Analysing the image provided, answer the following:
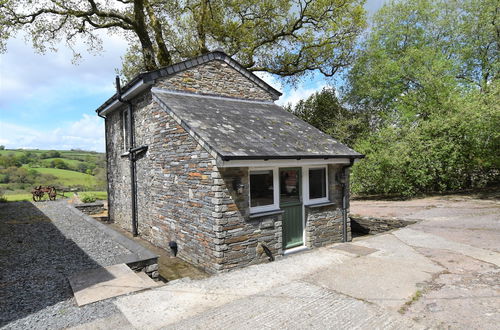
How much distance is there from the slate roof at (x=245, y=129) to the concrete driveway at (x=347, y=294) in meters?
2.42

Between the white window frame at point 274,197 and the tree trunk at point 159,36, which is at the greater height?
the tree trunk at point 159,36

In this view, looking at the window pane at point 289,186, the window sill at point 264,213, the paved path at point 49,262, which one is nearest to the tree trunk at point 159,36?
the paved path at point 49,262

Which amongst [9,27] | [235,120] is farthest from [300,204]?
[9,27]

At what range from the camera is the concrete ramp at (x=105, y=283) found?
14.2 feet

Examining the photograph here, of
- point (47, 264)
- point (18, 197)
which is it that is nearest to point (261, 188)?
point (47, 264)

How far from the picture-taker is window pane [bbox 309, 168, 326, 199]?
8109mm

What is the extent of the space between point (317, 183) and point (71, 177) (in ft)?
84.5

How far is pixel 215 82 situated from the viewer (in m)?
9.79

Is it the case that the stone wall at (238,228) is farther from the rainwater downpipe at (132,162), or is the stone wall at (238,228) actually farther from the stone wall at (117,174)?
the stone wall at (117,174)

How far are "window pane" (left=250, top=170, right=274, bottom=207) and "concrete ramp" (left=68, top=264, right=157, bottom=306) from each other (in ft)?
9.54

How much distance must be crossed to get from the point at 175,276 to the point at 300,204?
3625 mm

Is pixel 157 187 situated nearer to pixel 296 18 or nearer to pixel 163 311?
pixel 163 311

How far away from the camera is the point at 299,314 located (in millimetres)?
3785

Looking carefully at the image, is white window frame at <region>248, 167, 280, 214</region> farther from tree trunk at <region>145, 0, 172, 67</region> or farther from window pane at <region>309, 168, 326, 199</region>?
tree trunk at <region>145, 0, 172, 67</region>
